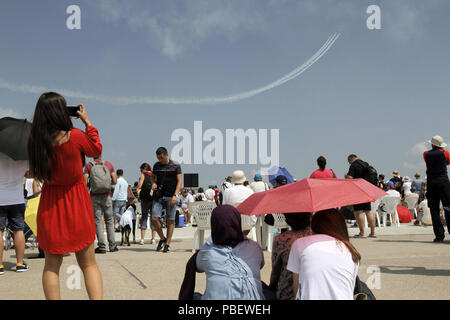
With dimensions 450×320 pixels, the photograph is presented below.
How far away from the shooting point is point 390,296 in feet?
15.5

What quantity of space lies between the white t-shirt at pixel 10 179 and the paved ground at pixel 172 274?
1.05 m

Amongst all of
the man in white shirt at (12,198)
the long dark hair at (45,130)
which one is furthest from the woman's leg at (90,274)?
the man in white shirt at (12,198)

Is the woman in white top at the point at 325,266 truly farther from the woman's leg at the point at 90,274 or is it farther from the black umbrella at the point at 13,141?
the black umbrella at the point at 13,141

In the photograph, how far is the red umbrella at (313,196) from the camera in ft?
10.6

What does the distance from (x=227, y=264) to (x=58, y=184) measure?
58.4 inches

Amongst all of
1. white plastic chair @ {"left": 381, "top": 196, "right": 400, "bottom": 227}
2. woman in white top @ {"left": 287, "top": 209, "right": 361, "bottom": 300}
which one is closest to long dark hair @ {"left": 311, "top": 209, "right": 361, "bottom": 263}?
woman in white top @ {"left": 287, "top": 209, "right": 361, "bottom": 300}

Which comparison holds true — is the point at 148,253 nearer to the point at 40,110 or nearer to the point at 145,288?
the point at 145,288

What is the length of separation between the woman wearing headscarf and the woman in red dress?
39.1 inches

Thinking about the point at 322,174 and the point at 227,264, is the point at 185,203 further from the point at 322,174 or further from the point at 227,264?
the point at 227,264

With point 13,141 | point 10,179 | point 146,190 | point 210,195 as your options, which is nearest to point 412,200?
point 210,195

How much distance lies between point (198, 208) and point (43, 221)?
5545mm

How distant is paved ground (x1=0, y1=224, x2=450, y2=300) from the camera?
498 cm
